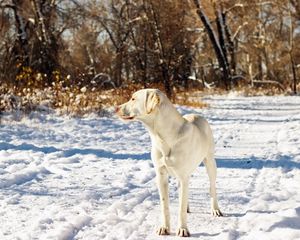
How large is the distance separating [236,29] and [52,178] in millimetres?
36434

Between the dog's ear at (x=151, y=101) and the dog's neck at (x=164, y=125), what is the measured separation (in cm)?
11

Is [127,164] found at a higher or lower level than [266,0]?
lower

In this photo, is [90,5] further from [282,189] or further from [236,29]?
[282,189]

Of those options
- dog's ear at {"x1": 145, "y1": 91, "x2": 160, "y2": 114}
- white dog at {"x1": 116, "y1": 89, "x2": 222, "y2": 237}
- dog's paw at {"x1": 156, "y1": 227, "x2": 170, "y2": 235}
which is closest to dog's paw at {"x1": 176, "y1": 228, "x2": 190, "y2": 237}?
white dog at {"x1": 116, "y1": 89, "x2": 222, "y2": 237}

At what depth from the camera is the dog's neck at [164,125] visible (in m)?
4.32

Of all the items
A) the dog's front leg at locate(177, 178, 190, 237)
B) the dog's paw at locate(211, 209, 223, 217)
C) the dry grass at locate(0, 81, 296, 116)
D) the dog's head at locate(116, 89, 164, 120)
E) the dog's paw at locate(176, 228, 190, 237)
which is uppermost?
the dog's head at locate(116, 89, 164, 120)

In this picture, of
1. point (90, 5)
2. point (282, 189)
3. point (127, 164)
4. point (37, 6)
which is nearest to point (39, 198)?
point (127, 164)

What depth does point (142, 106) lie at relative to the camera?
4258 mm

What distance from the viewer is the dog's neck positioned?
432 cm

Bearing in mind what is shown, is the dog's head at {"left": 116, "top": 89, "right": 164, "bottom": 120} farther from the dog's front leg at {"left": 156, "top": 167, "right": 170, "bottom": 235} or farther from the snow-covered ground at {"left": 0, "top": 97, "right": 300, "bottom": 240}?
the snow-covered ground at {"left": 0, "top": 97, "right": 300, "bottom": 240}

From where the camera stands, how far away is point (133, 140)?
10.4 m

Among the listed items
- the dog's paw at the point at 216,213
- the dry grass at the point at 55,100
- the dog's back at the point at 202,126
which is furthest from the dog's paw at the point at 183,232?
the dry grass at the point at 55,100

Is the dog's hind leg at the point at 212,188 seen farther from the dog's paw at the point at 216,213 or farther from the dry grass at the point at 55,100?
the dry grass at the point at 55,100

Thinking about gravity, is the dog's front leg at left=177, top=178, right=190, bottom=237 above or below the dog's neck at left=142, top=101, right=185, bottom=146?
below
